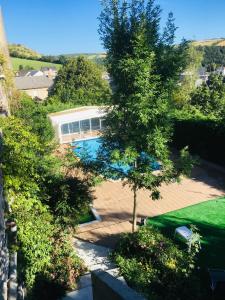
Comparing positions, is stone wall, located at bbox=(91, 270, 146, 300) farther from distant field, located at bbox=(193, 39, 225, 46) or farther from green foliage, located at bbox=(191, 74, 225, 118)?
distant field, located at bbox=(193, 39, 225, 46)

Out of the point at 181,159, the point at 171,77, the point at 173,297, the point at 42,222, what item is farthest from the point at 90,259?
the point at 171,77

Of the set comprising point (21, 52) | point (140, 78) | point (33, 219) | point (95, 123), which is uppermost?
point (21, 52)

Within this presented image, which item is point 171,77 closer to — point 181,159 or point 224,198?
point 181,159

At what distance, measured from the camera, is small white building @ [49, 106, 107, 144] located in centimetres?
2973

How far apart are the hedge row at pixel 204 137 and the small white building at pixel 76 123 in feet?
28.3

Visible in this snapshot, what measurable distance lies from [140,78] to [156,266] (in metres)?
5.93

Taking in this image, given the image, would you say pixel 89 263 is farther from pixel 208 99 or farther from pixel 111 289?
pixel 208 99

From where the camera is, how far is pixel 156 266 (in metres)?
10.3

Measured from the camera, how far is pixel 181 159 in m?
11.6

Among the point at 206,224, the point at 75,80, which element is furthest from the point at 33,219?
the point at 75,80

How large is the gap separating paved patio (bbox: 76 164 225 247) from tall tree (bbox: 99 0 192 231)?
346cm

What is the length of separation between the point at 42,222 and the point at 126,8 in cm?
729

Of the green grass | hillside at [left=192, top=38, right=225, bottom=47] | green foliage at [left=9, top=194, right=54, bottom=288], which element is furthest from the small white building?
hillside at [left=192, top=38, right=225, bottom=47]

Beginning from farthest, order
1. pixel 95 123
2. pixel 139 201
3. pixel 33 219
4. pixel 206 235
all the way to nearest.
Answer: pixel 95 123 < pixel 139 201 < pixel 206 235 < pixel 33 219
